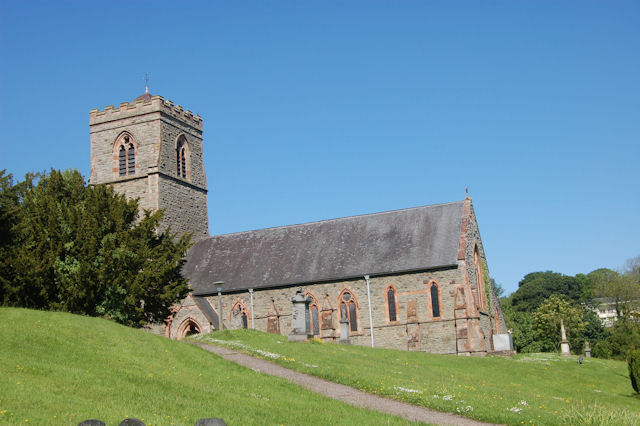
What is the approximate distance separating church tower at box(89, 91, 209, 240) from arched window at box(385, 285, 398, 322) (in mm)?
15622

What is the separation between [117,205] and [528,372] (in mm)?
19723

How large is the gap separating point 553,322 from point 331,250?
103ft

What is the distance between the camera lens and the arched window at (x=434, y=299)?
127 ft

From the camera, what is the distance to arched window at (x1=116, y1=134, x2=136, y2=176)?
156 feet

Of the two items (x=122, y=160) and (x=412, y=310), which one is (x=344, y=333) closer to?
(x=412, y=310)

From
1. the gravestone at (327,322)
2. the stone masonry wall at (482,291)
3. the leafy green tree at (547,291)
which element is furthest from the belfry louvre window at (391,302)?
the leafy green tree at (547,291)

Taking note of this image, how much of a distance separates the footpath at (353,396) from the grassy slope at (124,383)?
841mm

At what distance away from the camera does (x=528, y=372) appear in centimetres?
2980

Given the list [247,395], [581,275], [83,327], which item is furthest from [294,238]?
[581,275]

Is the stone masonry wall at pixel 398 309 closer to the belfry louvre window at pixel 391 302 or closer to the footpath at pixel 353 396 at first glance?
the belfry louvre window at pixel 391 302

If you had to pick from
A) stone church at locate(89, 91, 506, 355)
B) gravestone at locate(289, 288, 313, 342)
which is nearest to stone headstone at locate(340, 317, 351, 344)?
stone church at locate(89, 91, 506, 355)

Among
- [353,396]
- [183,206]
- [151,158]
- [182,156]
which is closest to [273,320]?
[183,206]

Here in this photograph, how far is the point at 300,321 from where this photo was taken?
Answer: 30109mm

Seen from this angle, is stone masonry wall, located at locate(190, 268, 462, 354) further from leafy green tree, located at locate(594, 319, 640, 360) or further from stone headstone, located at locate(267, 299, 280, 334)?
leafy green tree, located at locate(594, 319, 640, 360)
